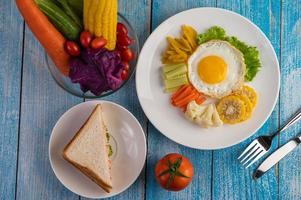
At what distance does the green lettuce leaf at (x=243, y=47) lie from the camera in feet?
5.71

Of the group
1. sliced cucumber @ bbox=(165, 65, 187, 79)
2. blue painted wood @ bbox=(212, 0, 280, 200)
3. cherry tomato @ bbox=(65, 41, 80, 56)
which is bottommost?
blue painted wood @ bbox=(212, 0, 280, 200)

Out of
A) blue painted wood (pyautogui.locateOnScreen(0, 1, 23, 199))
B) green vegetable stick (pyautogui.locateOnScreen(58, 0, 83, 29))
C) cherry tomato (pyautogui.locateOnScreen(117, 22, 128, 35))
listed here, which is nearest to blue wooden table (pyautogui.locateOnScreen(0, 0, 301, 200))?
blue painted wood (pyautogui.locateOnScreen(0, 1, 23, 199))

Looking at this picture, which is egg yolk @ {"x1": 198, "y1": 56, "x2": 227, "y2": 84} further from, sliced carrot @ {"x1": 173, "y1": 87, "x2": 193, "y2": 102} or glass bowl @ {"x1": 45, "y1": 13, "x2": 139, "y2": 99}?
glass bowl @ {"x1": 45, "y1": 13, "x2": 139, "y2": 99}

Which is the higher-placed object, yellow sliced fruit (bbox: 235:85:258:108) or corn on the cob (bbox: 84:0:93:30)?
corn on the cob (bbox: 84:0:93:30)

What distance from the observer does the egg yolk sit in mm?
1724

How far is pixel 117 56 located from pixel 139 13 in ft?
0.81

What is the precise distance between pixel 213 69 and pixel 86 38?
0.47 m

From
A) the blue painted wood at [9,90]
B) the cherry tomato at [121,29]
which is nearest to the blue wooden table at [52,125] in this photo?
the blue painted wood at [9,90]

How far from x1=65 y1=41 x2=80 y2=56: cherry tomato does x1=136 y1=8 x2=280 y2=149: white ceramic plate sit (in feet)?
0.77

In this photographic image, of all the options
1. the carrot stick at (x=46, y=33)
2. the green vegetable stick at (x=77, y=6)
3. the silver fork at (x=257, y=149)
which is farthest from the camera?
the silver fork at (x=257, y=149)

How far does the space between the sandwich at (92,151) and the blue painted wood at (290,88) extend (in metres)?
0.66

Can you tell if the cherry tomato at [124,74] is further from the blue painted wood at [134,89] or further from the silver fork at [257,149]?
the silver fork at [257,149]

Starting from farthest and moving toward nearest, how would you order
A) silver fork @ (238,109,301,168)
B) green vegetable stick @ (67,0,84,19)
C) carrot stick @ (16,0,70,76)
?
silver fork @ (238,109,301,168)
green vegetable stick @ (67,0,84,19)
carrot stick @ (16,0,70,76)

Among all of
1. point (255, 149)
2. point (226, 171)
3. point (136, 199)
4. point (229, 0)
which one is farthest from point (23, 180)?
point (229, 0)
